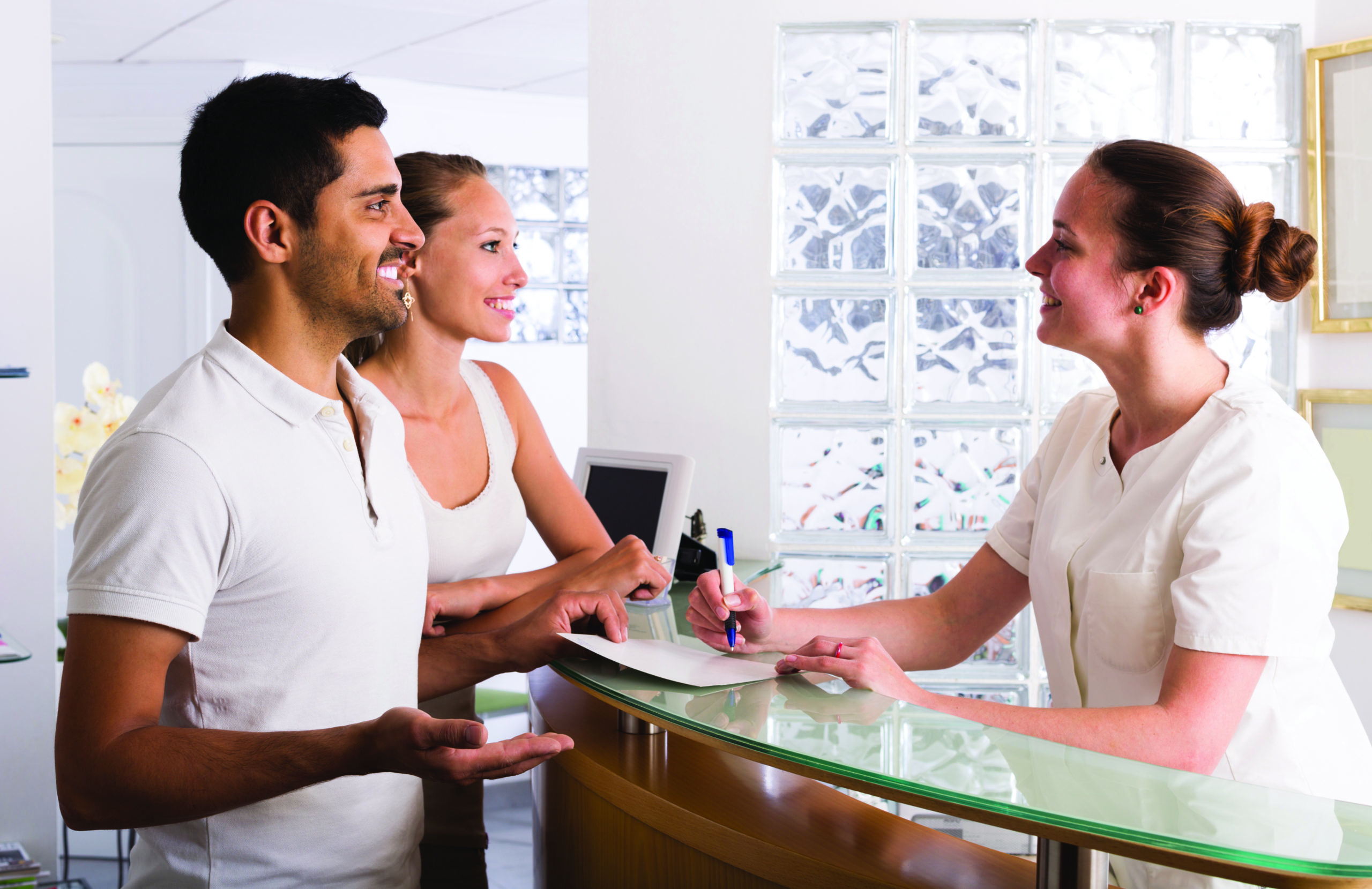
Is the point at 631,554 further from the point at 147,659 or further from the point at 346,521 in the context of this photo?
the point at 147,659

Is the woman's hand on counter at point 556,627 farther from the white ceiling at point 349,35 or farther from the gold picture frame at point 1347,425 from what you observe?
the white ceiling at point 349,35

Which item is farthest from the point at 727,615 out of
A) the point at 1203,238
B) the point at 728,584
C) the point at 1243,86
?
the point at 1243,86

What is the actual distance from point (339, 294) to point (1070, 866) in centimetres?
112

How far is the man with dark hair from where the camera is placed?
1134mm

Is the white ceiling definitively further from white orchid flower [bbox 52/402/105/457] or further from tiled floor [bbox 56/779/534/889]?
tiled floor [bbox 56/779/534/889]

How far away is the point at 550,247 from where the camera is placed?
5.95 meters

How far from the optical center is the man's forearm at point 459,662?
171 centimetres

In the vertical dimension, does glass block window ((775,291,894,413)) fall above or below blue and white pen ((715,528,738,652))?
above

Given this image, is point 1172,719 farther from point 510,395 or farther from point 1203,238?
point 510,395

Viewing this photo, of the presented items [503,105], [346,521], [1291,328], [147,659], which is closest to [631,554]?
[346,521]

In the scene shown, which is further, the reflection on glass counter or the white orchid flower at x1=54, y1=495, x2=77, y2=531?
the white orchid flower at x1=54, y1=495, x2=77, y2=531

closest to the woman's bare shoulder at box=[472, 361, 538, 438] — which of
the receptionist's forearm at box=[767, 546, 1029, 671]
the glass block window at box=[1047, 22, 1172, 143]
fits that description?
the receptionist's forearm at box=[767, 546, 1029, 671]

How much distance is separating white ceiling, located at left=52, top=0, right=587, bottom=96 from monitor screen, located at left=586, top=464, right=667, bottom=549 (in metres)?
2.27

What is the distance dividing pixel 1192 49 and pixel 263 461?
10.1 feet
